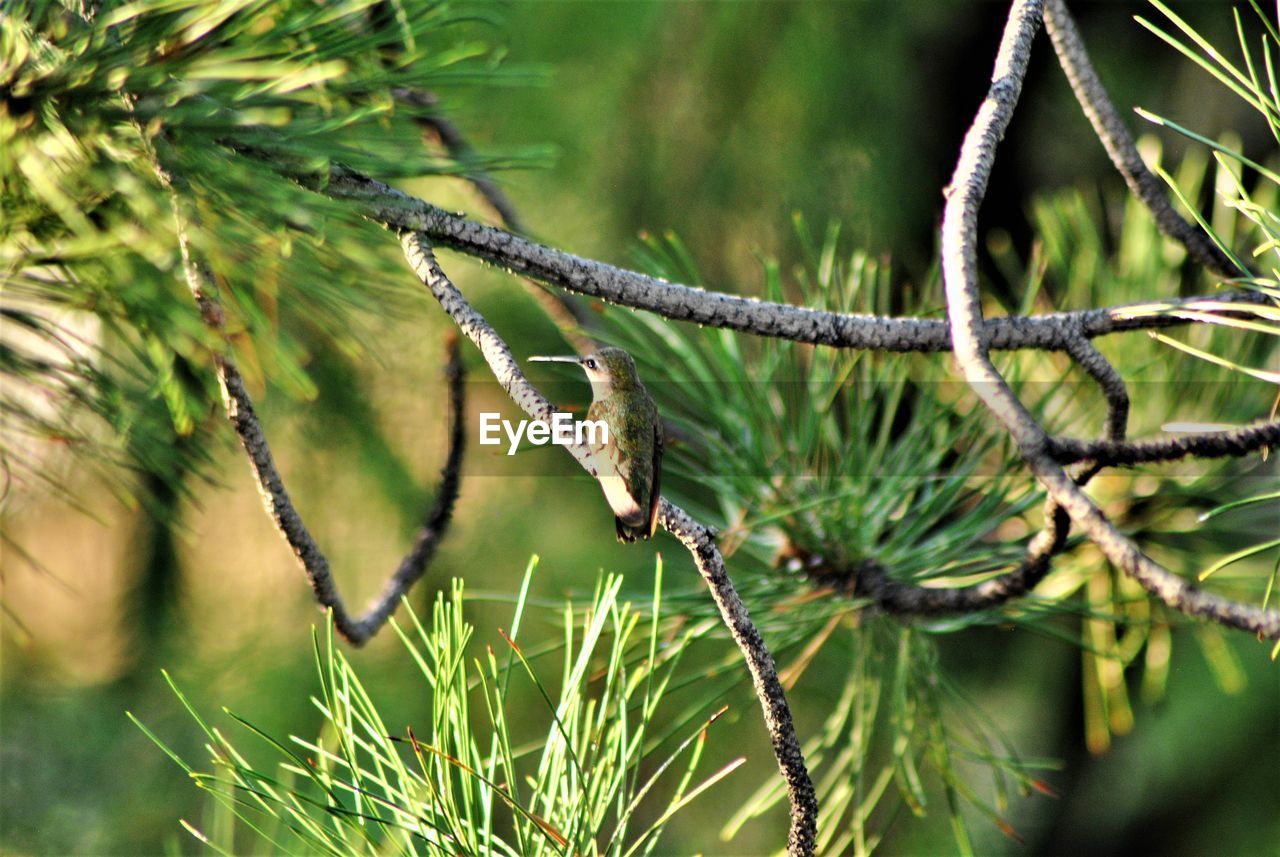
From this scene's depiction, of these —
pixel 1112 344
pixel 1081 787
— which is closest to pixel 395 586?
pixel 1112 344

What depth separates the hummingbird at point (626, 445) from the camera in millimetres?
249

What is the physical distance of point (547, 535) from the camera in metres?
0.89

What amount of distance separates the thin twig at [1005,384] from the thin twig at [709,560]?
69mm

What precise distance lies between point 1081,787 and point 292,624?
0.87 meters

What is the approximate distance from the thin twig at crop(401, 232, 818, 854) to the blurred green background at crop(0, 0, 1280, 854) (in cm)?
50

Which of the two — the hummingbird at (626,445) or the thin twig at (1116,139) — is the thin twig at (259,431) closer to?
the hummingbird at (626,445)

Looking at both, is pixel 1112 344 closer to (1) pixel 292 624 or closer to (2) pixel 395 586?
(2) pixel 395 586

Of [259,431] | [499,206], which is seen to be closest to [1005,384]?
[259,431]

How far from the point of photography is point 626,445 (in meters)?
Result: 0.27

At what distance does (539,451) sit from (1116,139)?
1.93ft

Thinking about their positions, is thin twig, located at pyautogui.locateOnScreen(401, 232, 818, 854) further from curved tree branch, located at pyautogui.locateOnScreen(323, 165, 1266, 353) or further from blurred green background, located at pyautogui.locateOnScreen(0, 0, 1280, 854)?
blurred green background, located at pyautogui.locateOnScreen(0, 0, 1280, 854)

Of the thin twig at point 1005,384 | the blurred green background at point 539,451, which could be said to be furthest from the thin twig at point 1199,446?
the blurred green background at point 539,451

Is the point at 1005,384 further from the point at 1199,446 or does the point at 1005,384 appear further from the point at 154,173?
the point at 154,173

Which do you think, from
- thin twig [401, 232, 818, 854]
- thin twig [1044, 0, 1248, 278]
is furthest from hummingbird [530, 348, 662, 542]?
thin twig [1044, 0, 1248, 278]
